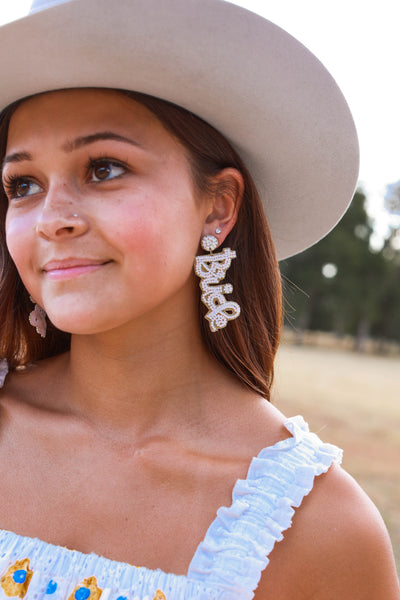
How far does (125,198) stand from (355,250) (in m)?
35.1

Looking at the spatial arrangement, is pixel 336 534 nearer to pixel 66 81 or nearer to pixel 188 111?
pixel 188 111

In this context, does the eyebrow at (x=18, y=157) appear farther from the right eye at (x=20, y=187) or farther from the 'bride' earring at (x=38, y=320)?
the 'bride' earring at (x=38, y=320)

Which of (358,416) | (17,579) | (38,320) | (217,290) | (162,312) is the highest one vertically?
(217,290)

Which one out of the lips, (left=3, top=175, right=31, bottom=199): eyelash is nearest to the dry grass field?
the lips

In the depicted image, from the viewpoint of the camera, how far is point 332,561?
→ 168cm

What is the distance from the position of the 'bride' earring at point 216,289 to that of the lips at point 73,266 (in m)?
0.45

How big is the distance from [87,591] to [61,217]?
1012 mm

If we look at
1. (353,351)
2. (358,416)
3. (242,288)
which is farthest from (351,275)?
(242,288)

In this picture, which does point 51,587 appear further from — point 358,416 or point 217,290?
point 358,416

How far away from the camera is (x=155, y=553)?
1.71m

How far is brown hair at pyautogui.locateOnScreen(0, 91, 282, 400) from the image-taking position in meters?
2.07

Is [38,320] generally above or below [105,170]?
below

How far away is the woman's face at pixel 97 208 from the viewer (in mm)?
1700

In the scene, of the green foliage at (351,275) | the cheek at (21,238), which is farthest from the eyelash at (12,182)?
the green foliage at (351,275)
